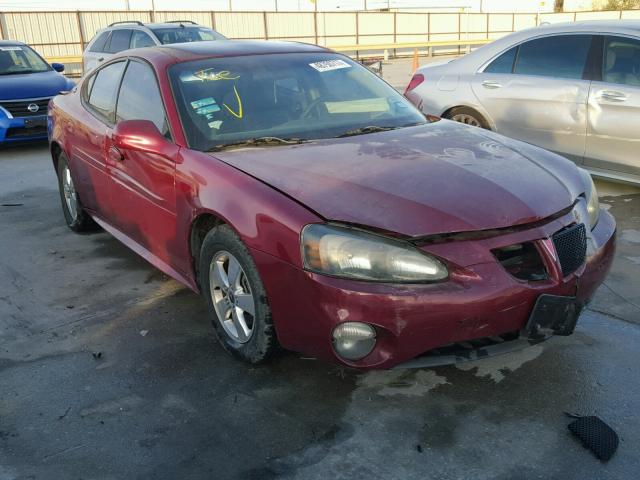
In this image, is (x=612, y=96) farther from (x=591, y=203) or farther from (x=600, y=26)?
(x=591, y=203)

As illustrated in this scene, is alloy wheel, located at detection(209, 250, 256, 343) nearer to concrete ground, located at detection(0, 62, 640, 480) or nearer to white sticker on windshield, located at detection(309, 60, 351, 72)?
concrete ground, located at detection(0, 62, 640, 480)

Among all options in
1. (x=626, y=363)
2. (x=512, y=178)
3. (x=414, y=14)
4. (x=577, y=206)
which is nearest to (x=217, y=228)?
(x=512, y=178)

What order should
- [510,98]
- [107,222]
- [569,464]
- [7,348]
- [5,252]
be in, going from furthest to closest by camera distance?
[510,98], [5,252], [107,222], [7,348], [569,464]

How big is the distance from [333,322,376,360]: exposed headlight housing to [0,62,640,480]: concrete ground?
33 cm

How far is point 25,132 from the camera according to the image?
9.35 meters

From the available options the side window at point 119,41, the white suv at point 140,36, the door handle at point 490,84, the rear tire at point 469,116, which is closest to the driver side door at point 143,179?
the rear tire at point 469,116

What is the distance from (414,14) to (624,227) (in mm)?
31105

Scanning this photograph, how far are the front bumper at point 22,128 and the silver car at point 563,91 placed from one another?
553cm

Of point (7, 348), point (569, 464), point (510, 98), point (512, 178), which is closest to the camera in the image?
point (569, 464)

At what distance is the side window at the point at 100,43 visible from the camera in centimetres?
1409

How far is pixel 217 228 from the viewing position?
3.28 meters

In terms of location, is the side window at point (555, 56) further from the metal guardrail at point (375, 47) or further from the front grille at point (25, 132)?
the metal guardrail at point (375, 47)

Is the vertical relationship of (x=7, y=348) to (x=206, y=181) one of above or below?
below

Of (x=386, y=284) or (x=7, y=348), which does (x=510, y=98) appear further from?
(x=7, y=348)
